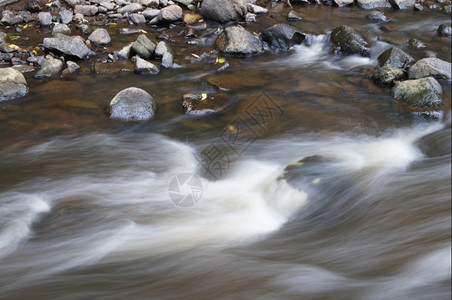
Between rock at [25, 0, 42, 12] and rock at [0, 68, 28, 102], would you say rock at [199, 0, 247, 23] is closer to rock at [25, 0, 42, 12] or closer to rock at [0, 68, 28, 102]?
rock at [25, 0, 42, 12]

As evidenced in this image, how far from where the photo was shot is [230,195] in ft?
15.8

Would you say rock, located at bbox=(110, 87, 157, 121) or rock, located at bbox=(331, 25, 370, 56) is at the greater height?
rock, located at bbox=(331, 25, 370, 56)

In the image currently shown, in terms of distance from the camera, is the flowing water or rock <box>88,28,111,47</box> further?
rock <box>88,28,111,47</box>

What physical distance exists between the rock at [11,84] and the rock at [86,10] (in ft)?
12.2

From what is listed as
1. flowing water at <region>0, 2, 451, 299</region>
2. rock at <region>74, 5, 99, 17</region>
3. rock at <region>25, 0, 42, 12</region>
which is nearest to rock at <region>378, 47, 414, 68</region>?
flowing water at <region>0, 2, 451, 299</region>

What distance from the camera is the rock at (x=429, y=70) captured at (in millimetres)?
6828

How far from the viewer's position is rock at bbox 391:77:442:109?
6.09m

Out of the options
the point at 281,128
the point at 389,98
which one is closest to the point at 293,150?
the point at 281,128

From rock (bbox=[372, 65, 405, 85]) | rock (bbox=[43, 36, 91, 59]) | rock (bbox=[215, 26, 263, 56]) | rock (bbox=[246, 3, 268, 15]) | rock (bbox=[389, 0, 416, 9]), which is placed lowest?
rock (bbox=[43, 36, 91, 59])

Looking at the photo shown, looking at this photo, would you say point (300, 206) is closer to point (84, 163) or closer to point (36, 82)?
point (84, 163)

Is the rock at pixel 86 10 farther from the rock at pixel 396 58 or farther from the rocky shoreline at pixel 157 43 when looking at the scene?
the rock at pixel 396 58

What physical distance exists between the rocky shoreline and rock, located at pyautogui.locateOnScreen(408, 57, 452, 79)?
16 millimetres

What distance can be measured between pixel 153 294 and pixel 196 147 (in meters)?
2.80

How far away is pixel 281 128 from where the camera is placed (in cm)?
596
